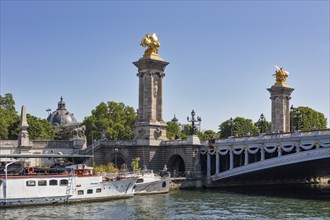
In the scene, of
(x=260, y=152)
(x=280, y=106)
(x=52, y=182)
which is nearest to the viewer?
(x=52, y=182)

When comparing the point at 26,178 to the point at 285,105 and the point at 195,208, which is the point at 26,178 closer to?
the point at 195,208

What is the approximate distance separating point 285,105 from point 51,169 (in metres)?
41.4

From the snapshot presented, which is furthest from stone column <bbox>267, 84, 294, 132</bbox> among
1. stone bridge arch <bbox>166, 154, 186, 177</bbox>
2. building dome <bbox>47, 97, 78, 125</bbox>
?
building dome <bbox>47, 97, 78, 125</bbox>

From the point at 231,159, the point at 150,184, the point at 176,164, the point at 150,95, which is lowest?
the point at 150,184

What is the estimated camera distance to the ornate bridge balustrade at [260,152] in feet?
170

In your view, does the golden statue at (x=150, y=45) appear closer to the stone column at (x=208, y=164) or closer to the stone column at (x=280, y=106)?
the stone column at (x=208, y=164)

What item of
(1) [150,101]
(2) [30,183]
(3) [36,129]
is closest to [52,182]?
(2) [30,183]

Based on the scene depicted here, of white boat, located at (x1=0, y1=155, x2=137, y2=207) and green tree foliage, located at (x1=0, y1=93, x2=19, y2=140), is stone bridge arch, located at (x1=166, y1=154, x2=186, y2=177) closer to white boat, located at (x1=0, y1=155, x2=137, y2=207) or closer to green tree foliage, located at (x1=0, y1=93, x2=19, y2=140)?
white boat, located at (x1=0, y1=155, x2=137, y2=207)

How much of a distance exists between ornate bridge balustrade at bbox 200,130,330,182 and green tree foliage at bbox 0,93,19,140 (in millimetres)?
30536

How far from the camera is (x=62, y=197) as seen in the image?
1716 inches

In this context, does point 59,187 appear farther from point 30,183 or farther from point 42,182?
point 30,183

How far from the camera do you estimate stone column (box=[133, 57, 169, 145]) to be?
64.1 m

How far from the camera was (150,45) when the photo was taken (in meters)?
64.6

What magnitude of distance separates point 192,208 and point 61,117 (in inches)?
4590
